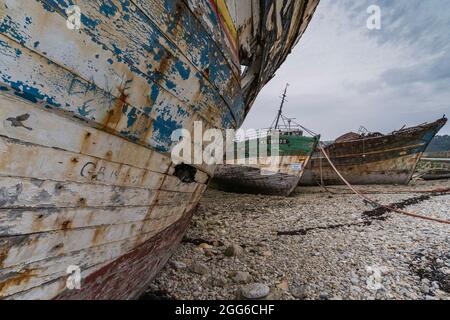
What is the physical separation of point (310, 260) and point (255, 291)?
4.27ft

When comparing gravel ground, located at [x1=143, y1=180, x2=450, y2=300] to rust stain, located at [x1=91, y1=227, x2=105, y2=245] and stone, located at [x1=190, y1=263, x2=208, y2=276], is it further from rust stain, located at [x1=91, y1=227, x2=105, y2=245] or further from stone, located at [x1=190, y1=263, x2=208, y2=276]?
rust stain, located at [x1=91, y1=227, x2=105, y2=245]

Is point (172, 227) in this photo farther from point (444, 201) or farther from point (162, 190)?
point (444, 201)

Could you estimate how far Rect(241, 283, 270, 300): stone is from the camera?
107 inches

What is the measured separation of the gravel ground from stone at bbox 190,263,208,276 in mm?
13

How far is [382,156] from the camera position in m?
13.1

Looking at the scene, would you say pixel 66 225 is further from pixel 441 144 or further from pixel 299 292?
pixel 441 144

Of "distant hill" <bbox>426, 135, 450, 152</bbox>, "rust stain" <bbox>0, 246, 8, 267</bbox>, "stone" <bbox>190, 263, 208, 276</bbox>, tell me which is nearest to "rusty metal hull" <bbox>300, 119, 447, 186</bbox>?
"stone" <bbox>190, 263, 208, 276</bbox>

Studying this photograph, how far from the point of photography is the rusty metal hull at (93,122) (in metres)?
1.07

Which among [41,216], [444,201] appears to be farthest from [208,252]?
[444,201]

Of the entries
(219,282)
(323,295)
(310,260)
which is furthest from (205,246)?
(323,295)

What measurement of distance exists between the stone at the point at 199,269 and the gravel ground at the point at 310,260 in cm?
1

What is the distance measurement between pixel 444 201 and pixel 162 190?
385 inches
